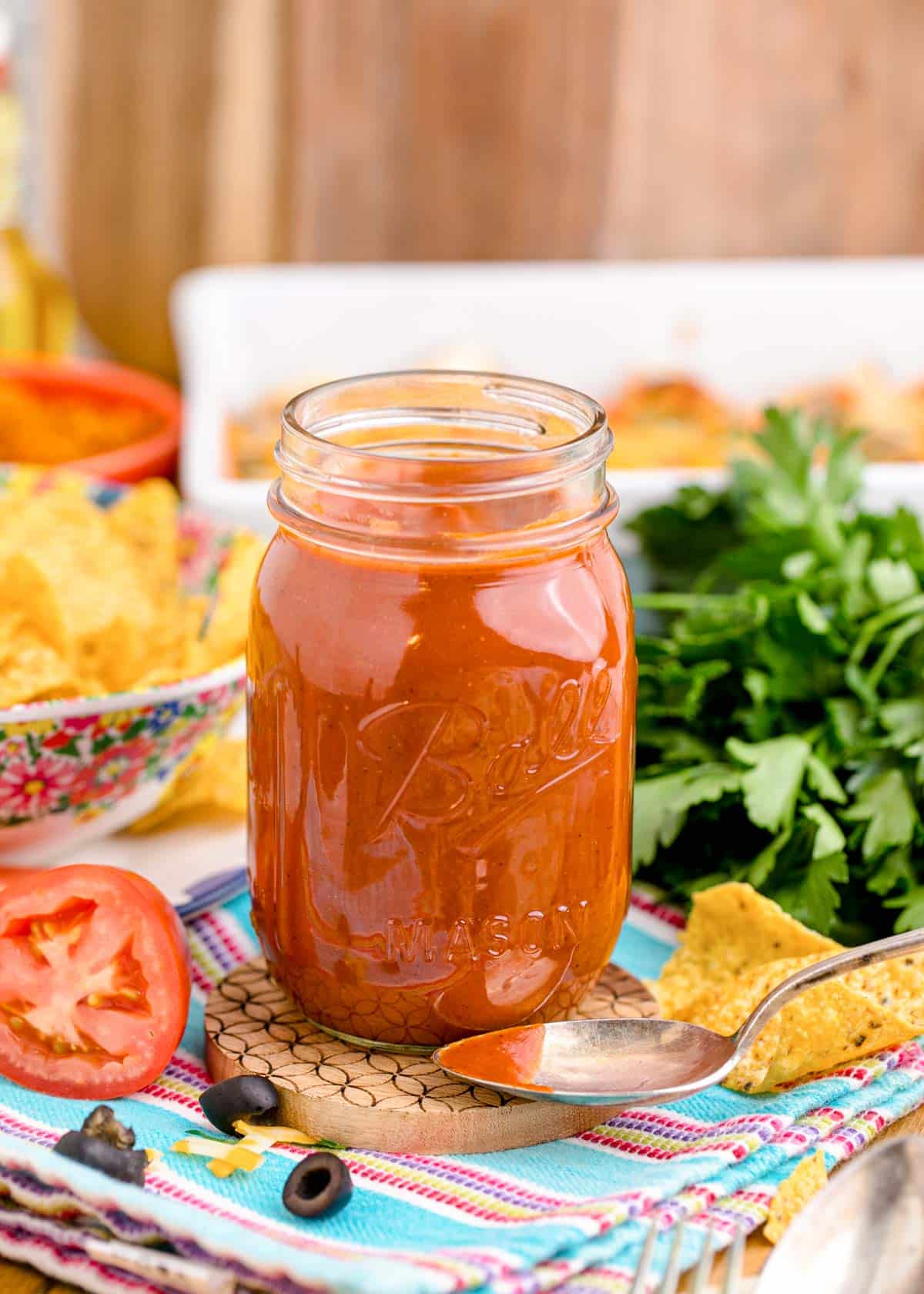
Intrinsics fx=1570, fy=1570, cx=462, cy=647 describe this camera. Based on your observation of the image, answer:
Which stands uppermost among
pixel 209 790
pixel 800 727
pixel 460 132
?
→ pixel 460 132

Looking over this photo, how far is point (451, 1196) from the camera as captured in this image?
3.12 feet

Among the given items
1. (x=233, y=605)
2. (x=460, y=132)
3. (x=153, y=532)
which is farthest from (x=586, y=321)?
(x=233, y=605)

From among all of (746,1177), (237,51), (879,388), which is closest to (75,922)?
(746,1177)

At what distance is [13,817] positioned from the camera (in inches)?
49.5

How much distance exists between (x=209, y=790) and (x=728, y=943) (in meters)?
0.49

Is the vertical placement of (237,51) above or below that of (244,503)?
above

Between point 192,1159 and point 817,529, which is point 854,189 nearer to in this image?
point 817,529

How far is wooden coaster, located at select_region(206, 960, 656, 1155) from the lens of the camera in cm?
100

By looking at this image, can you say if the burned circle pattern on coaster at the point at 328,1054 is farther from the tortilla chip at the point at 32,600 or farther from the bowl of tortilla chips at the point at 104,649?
the tortilla chip at the point at 32,600

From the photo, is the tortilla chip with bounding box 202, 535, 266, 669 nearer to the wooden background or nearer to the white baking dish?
the white baking dish

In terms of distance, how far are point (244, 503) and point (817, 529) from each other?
693mm

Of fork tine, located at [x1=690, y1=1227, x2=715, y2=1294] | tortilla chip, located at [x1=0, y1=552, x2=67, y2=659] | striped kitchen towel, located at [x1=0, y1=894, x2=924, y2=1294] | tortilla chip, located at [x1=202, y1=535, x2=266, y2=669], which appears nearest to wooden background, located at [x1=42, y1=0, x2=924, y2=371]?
tortilla chip, located at [x1=202, y1=535, x2=266, y2=669]

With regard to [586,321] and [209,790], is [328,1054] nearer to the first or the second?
[209,790]

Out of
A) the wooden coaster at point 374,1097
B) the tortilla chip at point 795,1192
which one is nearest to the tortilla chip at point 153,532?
the wooden coaster at point 374,1097
